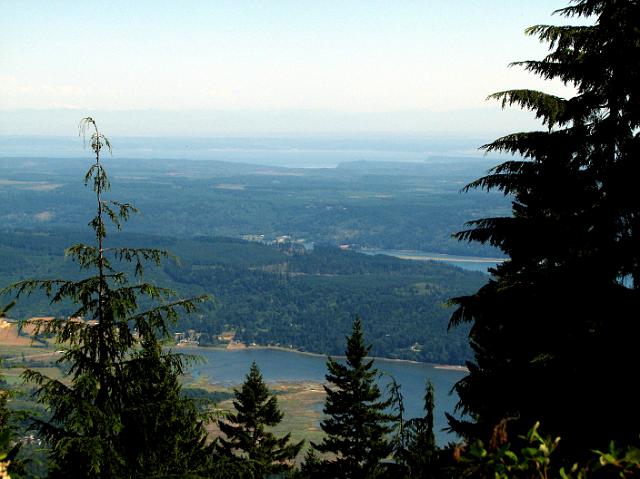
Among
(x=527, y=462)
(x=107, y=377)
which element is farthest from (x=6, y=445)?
(x=107, y=377)

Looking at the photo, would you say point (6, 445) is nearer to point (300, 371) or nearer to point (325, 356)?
point (300, 371)

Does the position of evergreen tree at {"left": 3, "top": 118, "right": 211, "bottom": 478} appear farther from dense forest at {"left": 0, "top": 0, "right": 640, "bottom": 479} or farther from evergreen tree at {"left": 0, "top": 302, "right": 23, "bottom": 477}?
evergreen tree at {"left": 0, "top": 302, "right": 23, "bottom": 477}

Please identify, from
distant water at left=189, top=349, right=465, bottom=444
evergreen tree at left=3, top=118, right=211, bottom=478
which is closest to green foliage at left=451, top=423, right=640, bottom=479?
evergreen tree at left=3, top=118, right=211, bottom=478

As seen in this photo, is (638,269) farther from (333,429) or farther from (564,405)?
(333,429)

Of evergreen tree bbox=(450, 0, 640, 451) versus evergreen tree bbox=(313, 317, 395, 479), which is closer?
evergreen tree bbox=(450, 0, 640, 451)

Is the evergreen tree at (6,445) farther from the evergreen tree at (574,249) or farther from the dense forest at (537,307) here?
the evergreen tree at (574,249)

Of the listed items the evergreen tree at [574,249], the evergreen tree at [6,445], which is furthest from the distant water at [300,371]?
the evergreen tree at [6,445]

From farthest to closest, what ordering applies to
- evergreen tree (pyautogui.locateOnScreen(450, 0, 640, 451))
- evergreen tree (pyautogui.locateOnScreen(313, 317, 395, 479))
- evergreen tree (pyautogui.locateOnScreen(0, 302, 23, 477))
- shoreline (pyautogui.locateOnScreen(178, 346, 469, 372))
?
shoreline (pyautogui.locateOnScreen(178, 346, 469, 372))
evergreen tree (pyautogui.locateOnScreen(313, 317, 395, 479))
evergreen tree (pyautogui.locateOnScreen(450, 0, 640, 451))
evergreen tree (pyautogui.locateOnScreen(0, 302, 23, 477))
